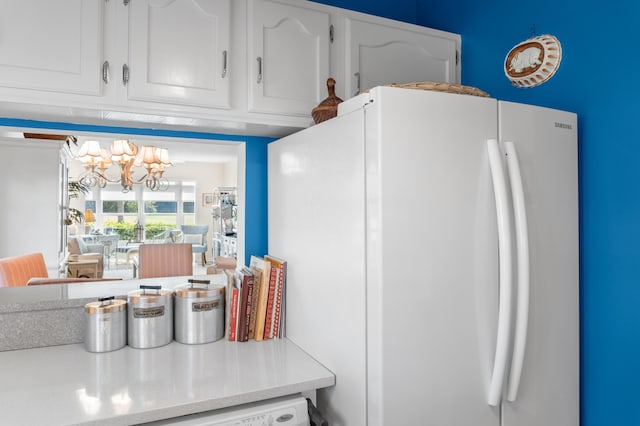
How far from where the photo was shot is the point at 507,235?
45.8 inches

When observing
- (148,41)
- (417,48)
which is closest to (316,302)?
(148,41)

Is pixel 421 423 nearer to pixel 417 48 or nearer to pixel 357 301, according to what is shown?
pixel 357 301

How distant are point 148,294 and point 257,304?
41 cm

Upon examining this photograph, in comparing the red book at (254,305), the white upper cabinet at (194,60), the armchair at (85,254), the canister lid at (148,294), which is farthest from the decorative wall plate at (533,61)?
the armchair at (85,254)

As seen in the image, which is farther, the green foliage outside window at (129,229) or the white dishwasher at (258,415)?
the green foliage outside window at (129,229)

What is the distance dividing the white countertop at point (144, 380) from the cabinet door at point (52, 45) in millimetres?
904

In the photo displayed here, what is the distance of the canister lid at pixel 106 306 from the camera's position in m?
1.51

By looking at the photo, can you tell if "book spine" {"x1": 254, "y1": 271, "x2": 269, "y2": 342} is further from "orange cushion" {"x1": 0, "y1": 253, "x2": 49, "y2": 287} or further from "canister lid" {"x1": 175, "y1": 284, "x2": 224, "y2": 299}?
"orange cushion" {"x1": 0, "y1": 253, "x2": 49, "y2": 287}

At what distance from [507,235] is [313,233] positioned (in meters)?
0.62

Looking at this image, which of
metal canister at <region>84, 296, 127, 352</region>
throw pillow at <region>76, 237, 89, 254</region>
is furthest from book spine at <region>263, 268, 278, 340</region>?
throw pillow at <region>76, 237, 89, 254</region>

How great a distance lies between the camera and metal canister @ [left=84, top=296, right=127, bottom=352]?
150 centimetres

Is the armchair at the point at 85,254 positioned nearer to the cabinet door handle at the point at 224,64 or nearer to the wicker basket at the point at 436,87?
the cabinet door handle at the point at 224,64

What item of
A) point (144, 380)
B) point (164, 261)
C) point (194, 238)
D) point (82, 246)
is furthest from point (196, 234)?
point (144, 380)

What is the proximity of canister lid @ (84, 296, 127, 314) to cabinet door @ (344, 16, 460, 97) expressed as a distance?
1.20 m
